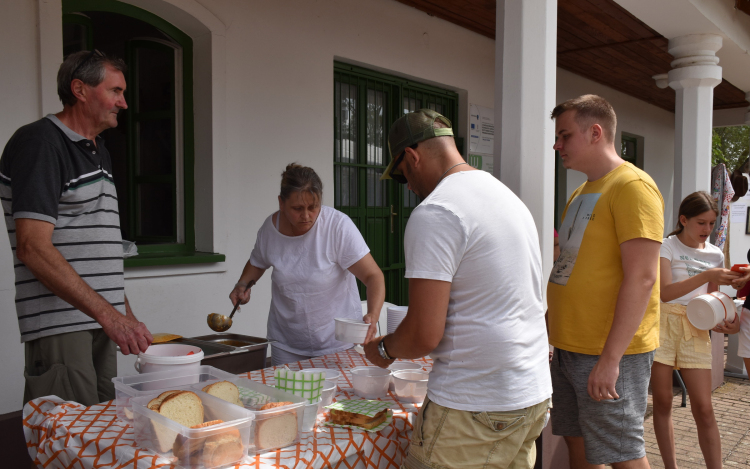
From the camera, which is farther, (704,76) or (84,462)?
(704,76)

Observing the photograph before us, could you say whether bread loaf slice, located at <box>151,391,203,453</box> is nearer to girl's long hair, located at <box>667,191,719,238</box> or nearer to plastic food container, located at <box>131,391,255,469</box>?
plastic food container, located at <box>131,391,255,469</box>

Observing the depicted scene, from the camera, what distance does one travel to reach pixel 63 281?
6.56 feet

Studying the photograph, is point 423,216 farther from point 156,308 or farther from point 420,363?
point 156,308

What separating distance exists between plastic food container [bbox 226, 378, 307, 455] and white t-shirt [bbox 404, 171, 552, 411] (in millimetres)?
391

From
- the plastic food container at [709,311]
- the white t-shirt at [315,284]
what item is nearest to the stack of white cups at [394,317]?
the white t-shirt at [315,284]

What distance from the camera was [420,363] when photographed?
246cm

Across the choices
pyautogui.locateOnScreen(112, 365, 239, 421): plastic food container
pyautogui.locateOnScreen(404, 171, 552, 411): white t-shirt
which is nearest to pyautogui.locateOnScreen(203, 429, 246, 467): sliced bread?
pyautogui.locateOnScreen(112, 365, 239, 421): plastic food container

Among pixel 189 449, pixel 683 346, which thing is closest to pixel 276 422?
pixel 189 449

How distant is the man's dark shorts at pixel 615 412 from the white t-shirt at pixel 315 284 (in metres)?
1.09

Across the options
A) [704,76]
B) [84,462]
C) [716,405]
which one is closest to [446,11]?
[704,76]

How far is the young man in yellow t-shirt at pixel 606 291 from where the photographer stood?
2.09 metres

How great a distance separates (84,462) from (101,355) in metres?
0.76

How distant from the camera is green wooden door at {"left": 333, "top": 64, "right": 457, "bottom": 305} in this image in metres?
5.51

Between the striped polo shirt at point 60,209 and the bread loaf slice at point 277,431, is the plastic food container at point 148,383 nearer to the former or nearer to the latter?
the bread loaf slice at point 277,431
